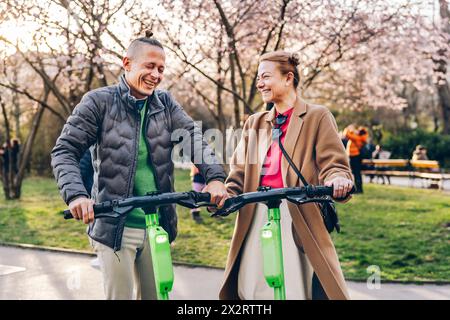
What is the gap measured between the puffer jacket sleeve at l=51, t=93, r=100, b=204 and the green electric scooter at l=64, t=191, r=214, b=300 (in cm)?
18

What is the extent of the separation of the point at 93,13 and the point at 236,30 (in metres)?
4.19

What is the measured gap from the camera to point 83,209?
260 centimetres

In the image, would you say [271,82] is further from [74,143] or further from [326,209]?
[74,143]

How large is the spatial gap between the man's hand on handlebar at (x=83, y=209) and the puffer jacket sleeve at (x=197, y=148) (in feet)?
1.93

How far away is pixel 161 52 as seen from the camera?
3021mm

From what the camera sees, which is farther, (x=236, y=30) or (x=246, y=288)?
(x=236, y=30)

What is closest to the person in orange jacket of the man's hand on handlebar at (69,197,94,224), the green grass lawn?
the green grass lawn

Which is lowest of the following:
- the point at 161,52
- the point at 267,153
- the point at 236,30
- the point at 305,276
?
the point at 305,276

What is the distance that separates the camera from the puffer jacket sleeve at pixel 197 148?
298 centimetres

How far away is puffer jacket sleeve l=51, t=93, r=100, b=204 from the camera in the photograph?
2.78 m

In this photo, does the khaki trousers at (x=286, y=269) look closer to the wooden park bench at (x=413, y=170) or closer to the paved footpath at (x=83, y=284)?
the paved footpath at (x=83, y=284)

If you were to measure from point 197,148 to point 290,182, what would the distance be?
0.49 meters

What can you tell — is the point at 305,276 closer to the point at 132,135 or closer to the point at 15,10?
the point at 132,135
